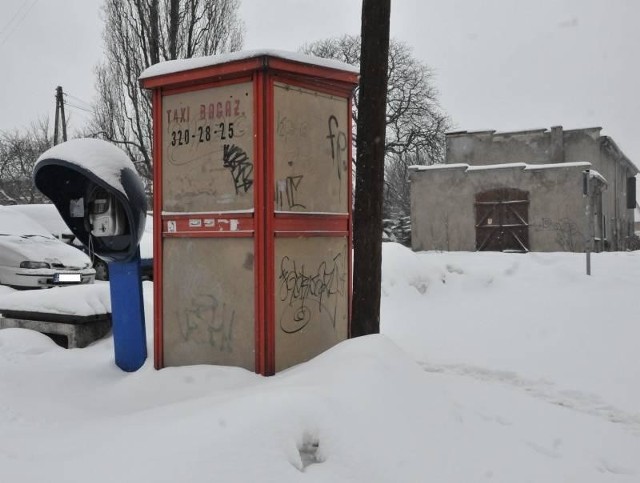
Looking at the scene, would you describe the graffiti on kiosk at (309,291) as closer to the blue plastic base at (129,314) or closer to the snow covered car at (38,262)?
the blue plastic base at (129,314)

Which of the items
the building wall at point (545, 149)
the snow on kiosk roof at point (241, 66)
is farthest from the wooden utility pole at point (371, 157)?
the building wall at point (545, 149)

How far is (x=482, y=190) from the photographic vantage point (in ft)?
70.4

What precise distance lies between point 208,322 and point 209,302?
Result: 0.52ft

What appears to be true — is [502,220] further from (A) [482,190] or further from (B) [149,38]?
(B) [149,38]

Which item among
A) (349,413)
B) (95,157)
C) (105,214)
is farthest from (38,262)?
(349,413)

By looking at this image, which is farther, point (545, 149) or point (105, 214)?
point (545, 149)

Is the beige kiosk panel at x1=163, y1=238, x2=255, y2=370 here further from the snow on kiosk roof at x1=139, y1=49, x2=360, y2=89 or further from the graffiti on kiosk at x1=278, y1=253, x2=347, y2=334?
the snow on kiosk roof at x1=139, y1=49, x2=360, y2=89

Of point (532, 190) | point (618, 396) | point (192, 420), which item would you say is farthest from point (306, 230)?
point (532, 190)

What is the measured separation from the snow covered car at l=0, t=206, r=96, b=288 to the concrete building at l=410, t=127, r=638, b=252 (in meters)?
14.3

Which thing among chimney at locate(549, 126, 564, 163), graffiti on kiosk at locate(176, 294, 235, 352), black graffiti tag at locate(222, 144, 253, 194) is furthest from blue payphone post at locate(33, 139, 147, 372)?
chimney at locate(549, 126, 564, 163)

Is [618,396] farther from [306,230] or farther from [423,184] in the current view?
[423,184]

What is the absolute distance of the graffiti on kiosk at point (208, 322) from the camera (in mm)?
4617

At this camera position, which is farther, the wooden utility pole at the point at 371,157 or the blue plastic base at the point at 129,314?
the wooden utility pole at the point at 371,157

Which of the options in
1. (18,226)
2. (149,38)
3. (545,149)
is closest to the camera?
(18,226)
